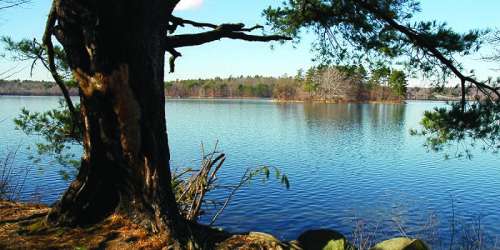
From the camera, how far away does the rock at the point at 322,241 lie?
13.8 ft

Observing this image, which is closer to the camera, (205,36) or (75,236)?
(75,236)

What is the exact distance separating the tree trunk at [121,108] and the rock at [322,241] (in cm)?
129

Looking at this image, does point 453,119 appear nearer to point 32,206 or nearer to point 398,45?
point 398,45

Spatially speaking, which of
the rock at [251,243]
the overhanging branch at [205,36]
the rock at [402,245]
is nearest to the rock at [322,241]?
the rock at [251,243]

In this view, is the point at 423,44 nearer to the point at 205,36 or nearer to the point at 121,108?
the point at 205,36

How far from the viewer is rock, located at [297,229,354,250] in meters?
4.20

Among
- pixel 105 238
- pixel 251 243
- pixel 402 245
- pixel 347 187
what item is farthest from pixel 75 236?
pixel 347 187

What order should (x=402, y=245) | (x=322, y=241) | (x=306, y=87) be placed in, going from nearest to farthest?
(x=322, y=241) → (x=402, y=245) → (x=306, y=87)

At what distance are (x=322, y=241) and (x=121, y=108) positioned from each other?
7.51ft

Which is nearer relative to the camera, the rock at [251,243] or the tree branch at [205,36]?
the rock at [251,243]

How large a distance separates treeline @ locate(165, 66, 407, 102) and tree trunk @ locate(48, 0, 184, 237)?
322cm

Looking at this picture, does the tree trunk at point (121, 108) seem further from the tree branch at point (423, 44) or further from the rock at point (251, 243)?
the tree branch at point (423, 44)

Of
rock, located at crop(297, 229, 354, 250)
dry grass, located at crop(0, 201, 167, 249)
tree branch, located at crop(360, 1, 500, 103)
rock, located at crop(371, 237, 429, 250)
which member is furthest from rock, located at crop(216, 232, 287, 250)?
tree branch, located at crop(360, 1, 500, 103)

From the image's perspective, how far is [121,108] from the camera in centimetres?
365
